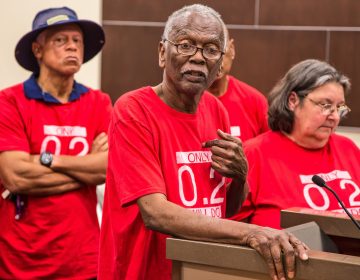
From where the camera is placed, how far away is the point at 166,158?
7.06 feet

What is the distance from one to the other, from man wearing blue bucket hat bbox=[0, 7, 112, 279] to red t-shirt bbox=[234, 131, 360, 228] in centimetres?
68

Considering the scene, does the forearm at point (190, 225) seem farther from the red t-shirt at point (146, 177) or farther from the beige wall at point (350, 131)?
the beige wall at point (350, 131)

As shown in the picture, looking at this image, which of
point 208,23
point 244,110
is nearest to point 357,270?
point 208,23

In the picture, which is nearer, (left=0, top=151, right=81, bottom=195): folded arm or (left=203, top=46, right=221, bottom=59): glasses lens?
(left=203, top=46, right=221, bottom=59): glasses lens

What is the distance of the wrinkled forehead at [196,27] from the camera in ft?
7.09

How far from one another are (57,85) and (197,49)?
1453 millimetres

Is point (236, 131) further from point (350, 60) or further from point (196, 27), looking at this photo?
point (196, 27)

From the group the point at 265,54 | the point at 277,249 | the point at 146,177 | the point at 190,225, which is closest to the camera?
the point at 277,249

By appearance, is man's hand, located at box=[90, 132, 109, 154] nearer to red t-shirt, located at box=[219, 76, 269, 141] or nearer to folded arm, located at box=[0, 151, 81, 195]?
folded arm, located at box=[0, 151, 81, 195]

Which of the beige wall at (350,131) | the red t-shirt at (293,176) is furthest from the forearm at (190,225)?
the beige wall at (350,131)

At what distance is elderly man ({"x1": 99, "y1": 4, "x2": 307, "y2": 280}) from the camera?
2.06 m

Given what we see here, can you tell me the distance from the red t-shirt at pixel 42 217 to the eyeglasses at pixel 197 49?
4.29 ft

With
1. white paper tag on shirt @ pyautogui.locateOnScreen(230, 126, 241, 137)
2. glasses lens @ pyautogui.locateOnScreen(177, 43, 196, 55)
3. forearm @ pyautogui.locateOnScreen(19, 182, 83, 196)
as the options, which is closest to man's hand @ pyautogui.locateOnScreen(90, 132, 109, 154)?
forearm @ pyautogui.locateOnScreen(19, 182, 83, 196)

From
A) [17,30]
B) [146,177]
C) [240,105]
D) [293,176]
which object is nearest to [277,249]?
[146,177]
